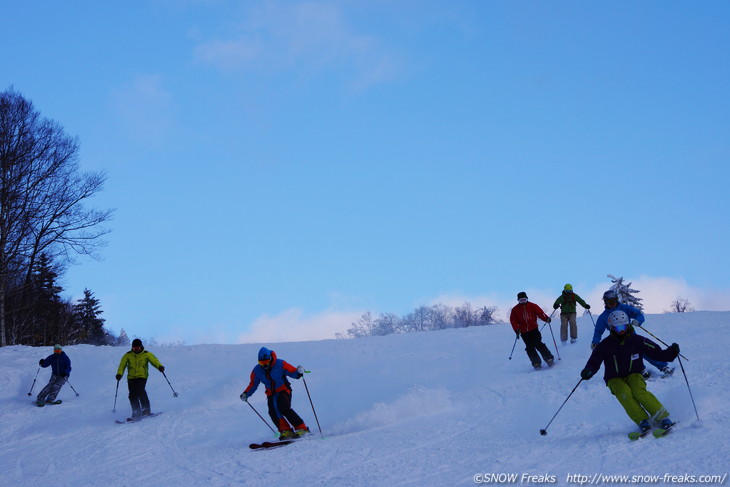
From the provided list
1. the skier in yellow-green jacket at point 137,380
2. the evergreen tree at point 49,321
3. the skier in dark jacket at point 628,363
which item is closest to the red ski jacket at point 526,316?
the skier in dark jacket at point 628,363

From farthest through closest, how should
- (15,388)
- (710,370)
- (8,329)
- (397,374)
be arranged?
(8,329)
(15,388)
(397,374)
(710,370)

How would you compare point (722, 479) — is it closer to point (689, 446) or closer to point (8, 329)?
point (689, 446)

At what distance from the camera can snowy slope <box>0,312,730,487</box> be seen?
6434 mm

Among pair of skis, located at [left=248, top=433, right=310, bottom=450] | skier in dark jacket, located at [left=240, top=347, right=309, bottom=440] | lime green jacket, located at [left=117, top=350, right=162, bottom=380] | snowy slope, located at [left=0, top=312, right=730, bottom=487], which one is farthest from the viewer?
lime green jacket, located at [left=117, top=350, right=162, bottom=380]

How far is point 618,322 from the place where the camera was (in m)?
7.21

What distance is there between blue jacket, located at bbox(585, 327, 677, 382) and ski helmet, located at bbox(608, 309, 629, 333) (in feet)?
0.28

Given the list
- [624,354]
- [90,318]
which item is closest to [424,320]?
[90,318]

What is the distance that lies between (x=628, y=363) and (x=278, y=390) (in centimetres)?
520

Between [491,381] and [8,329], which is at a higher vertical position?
[8,329]

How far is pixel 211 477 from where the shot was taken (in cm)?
750

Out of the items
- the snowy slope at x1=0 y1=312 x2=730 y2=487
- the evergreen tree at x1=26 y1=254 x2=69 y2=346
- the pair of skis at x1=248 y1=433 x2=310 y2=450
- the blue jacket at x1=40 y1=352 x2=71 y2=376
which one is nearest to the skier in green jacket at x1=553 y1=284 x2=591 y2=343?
the snowy slope at x1=0 y1=312 x2=730 y2=487

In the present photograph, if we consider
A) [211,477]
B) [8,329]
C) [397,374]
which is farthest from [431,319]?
[211,477]

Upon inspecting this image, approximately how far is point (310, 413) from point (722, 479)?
827cm

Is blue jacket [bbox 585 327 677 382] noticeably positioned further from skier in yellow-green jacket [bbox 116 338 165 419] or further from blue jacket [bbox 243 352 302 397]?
skier in yellow-green jacket [bbox 116 338 165 419]
